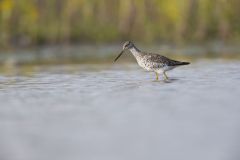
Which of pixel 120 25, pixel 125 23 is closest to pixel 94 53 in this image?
pixel 125 23

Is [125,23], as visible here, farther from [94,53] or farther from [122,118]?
[122,118]

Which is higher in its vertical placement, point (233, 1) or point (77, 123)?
point (233, 1)

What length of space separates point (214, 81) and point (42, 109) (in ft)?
17.6

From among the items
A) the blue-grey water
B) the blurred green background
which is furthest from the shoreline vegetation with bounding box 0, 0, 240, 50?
the blue-grey water

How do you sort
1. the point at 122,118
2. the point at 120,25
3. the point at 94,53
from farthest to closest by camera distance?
the point at 120,25
the point at 94,53
the point at 122,118

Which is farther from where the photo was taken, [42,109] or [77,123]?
[42,109]

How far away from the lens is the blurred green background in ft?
109

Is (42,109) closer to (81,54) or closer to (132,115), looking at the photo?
(132,115)

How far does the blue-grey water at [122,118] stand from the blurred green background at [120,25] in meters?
16.1

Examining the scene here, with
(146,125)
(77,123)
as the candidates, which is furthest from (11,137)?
(146,125)

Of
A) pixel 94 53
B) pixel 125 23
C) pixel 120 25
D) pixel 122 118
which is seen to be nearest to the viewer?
pixel 122 118

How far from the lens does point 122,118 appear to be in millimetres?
10203

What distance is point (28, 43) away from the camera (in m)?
33.4

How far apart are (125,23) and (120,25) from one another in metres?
0.37
